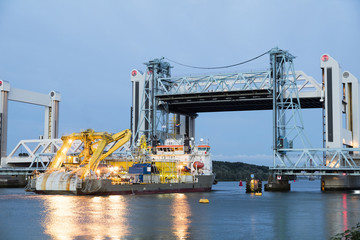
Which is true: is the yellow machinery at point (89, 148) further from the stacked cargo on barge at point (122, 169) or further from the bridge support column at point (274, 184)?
the bridge support column at point (274, 184)

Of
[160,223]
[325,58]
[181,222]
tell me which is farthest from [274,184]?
[160,223]

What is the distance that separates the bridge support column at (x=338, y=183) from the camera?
7038 centimetres

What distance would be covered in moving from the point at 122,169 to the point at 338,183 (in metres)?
31.3

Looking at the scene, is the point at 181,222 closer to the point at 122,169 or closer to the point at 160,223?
the point at 160,223

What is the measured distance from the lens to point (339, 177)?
231ft

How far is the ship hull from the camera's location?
49250 millimetres

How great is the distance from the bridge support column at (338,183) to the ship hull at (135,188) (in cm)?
1713

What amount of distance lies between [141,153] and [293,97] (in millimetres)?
23352

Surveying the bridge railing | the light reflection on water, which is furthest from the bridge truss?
the light reflection on water

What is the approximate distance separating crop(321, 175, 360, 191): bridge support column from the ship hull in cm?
1713

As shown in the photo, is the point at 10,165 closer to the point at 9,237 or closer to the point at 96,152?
the point at 96,152

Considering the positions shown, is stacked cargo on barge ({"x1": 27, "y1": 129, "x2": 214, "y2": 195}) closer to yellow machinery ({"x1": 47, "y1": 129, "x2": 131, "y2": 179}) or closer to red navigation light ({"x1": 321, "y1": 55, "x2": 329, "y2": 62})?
yellow machinery ({"x1": 47, "y1": 129, "x2": 131, "y2": 179})

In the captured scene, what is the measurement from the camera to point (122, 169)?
202 feet

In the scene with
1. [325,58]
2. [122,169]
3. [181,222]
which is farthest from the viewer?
[325,58]
